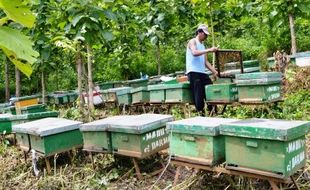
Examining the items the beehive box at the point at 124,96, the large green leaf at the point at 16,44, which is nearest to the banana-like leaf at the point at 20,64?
the large green leaf at the point at 16,44

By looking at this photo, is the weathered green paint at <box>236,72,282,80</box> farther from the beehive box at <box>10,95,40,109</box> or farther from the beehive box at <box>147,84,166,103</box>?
the beehive box at <box>10,95,40,109</box>

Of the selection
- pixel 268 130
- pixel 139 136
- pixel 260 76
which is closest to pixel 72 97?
pixel 260 76

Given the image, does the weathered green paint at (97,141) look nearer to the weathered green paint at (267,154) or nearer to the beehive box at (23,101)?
the weathered green paint at (267,154)

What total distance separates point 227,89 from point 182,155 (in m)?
2.42

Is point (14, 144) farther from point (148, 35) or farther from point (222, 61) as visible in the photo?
point (148, 35)

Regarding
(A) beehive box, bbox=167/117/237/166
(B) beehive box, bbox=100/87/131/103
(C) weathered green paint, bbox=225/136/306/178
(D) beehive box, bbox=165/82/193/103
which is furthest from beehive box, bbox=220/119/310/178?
(B) beehive box, bbox=100/87/131/103

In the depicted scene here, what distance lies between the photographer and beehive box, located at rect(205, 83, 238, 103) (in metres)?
5.76

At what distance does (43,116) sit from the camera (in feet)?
20.2

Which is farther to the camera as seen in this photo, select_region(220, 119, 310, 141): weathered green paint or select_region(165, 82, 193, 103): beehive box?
select_region(165, 82, 193, 103): beehive box

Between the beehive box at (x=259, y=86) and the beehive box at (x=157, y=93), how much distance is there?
1804mm

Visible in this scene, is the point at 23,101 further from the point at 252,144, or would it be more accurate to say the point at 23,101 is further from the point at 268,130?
the point at 268,130

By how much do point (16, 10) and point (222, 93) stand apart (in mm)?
5227

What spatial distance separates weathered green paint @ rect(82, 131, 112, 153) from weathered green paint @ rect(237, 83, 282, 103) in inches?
86.5

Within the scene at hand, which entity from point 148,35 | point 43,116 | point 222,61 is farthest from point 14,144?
point 148,35
